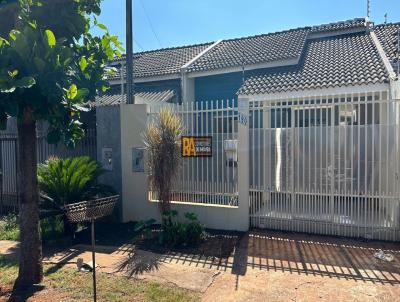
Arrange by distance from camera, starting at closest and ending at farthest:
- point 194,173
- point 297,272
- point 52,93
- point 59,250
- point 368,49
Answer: point 52,93
point 297,272
point 59,250
point 194,173
point 368,49

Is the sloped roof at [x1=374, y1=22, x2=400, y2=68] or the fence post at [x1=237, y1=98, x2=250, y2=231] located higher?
the sloped roof at [x1=374, y1=22, x2=400, y2=68]

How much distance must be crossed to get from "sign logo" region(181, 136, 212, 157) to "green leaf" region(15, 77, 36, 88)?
3690mm

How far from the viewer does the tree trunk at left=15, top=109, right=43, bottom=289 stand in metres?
4.21

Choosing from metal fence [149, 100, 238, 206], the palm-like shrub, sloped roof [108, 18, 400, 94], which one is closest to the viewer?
the palm-like shrub

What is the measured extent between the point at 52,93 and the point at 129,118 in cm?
382

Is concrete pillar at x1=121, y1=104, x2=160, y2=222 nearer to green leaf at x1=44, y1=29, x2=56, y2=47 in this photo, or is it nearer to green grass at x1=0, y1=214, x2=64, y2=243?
green grass at x1=0, y1=214, x2=64, y2=243

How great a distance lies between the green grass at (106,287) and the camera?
158 inches

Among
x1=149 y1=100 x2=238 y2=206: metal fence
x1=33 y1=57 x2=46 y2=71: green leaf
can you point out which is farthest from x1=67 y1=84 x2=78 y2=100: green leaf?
x1=149 y1=100 x2=238 y2=206: metal fence

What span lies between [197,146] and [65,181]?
265 centimetres

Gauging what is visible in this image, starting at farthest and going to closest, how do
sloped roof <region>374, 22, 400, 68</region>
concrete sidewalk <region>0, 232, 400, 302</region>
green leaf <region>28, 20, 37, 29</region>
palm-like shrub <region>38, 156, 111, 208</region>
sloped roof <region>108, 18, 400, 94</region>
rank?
1. sloped roof <region>374, 22, 400, 68</region>
2. sloped roof <region>108, 18, 400, 94</region>
3. palm-like shrub <region>38, 156, 111, 208</region>
4. concrete sidewalk <region>0, 232, 400, 302</region>
5. green leaf <region>28, 20, 37, 29</region>

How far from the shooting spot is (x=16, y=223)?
24.5ft

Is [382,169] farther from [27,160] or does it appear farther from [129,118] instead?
[27,160]

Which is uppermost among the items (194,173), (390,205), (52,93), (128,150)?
(52,93)

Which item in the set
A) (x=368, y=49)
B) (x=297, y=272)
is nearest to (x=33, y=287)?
(x=297, y=272)
